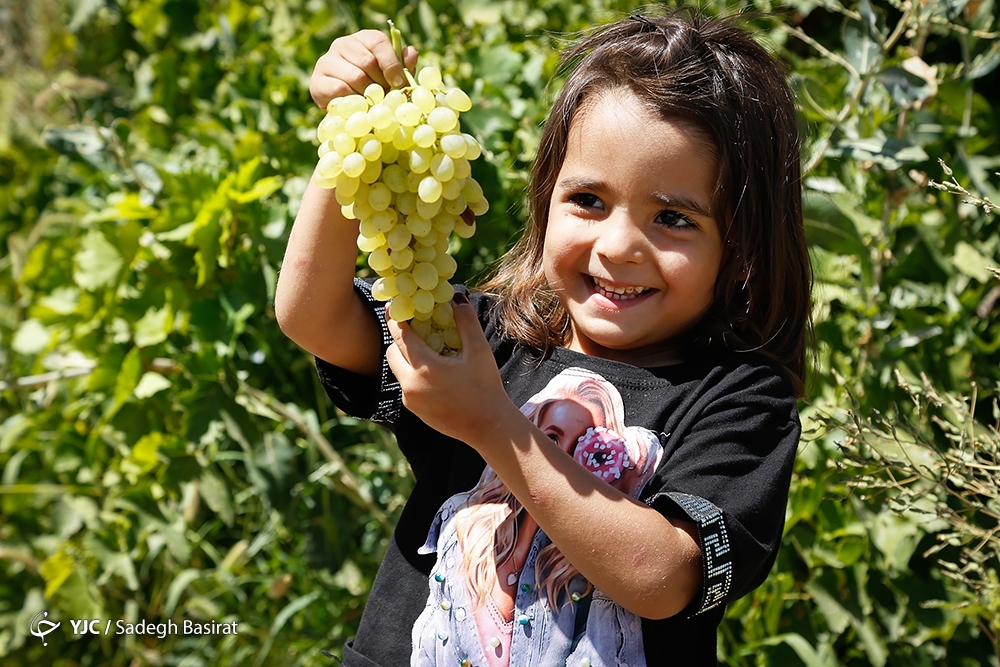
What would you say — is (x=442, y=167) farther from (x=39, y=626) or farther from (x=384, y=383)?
(x=39, y=626)

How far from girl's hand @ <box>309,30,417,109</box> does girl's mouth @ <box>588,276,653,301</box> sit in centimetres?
32

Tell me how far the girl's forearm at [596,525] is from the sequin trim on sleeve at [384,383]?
0.26 meters

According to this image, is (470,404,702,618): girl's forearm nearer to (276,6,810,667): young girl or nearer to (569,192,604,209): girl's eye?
(276,6,810,667): young girl

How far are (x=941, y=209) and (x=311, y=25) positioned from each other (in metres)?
1.41

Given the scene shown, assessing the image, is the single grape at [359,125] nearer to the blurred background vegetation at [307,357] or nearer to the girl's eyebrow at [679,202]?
the girl's eyebrow at [679,202]

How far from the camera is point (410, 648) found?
45.8 inches

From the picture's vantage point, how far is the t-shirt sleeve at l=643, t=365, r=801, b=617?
992 millimetres

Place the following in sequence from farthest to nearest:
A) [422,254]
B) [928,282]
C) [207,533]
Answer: [207,533], [928,282], [422,254]

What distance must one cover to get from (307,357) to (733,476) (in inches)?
48.9

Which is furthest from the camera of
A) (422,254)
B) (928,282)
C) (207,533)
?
(207,533)

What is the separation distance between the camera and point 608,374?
1.18 meters

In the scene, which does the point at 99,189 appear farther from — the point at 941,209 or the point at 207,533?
the point at 941,209

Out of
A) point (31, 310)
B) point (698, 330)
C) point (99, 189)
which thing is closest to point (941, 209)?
point (698, 330)

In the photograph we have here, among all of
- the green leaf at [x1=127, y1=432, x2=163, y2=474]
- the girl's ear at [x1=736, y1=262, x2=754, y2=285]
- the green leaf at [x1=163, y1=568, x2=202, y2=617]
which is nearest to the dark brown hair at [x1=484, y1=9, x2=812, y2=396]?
the girl's ear at [x1=736, y1=262, x2=754, y2=285]
